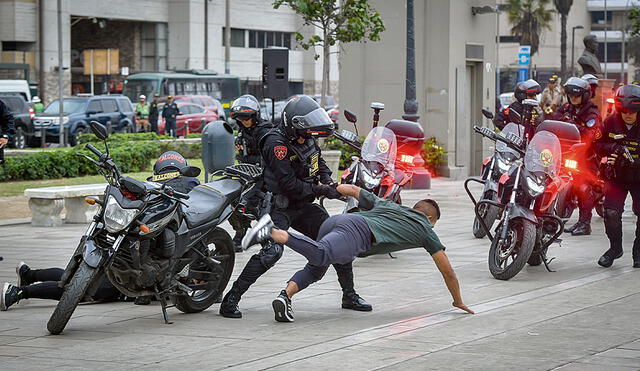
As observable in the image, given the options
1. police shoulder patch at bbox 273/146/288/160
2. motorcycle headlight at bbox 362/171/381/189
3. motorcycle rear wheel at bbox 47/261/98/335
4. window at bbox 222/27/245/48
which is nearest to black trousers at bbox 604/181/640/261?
motorcycle headlight at bbox 362/171/381/189

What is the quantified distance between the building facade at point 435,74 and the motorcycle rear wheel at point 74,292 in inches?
632

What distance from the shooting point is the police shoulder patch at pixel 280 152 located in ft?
29.8

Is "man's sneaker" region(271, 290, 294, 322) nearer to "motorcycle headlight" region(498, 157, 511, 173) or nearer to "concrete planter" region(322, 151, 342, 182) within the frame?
"motorcycle headlight" region(498, 157, 511, 173)

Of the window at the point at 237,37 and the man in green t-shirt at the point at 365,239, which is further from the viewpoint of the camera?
the window at the point at 237,37

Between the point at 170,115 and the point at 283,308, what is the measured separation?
32.5m

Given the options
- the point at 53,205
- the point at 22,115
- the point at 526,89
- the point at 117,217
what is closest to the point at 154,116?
the point at 22,115

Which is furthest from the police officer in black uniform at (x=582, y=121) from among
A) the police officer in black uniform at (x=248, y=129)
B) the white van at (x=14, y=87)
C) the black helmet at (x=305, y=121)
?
the white van at (x=14, y=87)

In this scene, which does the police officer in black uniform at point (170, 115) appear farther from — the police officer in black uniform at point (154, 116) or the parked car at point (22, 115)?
the parked car at point (22, 115)

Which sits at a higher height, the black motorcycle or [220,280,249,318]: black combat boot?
the black motorcycle

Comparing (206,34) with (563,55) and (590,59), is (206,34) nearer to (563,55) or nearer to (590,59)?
(563,55)

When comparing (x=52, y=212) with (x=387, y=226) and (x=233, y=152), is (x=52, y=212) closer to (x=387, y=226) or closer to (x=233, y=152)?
(x=233, y=152)

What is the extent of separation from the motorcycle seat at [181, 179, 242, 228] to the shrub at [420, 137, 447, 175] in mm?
14346

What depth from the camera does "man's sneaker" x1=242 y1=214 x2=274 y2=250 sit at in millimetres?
7809

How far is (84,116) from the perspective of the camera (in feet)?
128
